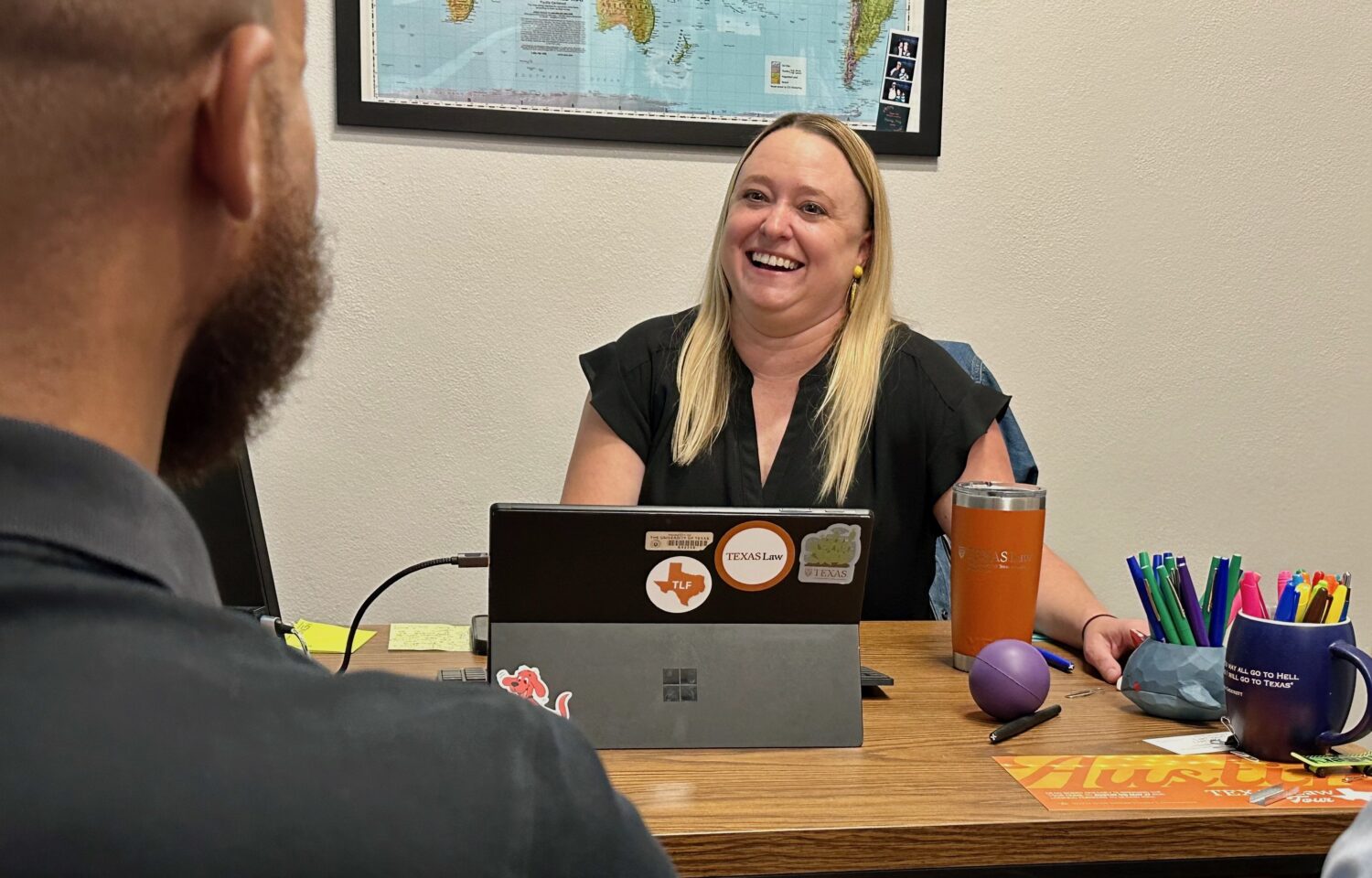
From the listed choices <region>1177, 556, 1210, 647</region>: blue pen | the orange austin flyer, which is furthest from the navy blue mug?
<region>1177, 556, 1210, 647</region>: blue pen

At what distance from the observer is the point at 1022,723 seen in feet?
3.89

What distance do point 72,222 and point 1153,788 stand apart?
0.93 m

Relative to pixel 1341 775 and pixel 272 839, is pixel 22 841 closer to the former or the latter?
pixel 272 839

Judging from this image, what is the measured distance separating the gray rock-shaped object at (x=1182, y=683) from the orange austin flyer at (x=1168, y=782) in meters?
0.10

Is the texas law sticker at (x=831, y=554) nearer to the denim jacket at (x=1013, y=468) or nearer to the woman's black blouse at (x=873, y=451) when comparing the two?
the woman's black blouse at (x=873, y=451)

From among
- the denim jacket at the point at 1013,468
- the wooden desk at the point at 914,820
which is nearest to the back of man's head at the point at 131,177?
the wooden desk at the point at 914,820

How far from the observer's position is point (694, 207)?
2504 mm

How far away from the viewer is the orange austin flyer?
1014mm

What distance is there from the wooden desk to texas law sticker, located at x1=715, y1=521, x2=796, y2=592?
0.50 feet

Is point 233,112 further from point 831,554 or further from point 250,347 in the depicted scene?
point 831,554

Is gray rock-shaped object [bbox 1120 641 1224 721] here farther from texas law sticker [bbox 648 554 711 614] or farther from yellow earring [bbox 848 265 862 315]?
yellow earring [bbox 848 265 862 315]

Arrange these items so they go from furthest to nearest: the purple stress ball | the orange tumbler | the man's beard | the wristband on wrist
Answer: the wristband on wrist → the orange tumbler → the purple stress ball → the man's beard

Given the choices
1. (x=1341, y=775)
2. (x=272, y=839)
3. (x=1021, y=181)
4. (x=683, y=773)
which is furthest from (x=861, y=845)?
(x=1021, y=181)

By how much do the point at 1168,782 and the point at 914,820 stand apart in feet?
0.83
